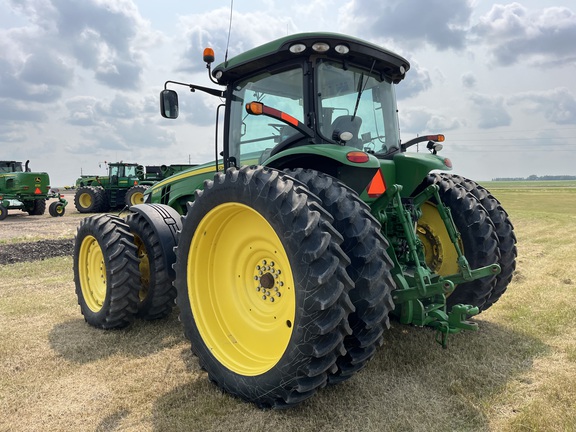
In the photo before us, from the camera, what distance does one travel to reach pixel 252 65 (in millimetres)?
3725

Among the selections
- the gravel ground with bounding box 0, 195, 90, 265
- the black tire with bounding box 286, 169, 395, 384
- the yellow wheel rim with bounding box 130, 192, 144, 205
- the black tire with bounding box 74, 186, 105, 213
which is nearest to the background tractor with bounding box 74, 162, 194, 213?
the black tire with bounding box 74, 186, 105, 213

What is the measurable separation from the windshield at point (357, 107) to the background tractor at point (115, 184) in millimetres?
16399

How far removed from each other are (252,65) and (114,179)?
18793mm

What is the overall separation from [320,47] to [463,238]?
204 cm

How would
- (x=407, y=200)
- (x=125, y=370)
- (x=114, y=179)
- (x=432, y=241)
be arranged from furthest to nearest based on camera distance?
1. (x=114, y=179)
2. (x=432, y=241)
3. (x=407, y=200)
4. (x=125, y=370)

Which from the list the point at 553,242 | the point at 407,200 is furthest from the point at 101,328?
the point at 553,242

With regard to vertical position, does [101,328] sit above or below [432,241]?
below

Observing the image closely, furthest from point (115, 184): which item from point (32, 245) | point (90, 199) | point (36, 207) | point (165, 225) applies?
point (165, 225)

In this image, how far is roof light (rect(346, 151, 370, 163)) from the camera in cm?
284

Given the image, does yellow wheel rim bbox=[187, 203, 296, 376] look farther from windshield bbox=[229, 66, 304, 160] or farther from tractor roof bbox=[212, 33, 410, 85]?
tractor roof bbox=[212, 33, 410, 85]

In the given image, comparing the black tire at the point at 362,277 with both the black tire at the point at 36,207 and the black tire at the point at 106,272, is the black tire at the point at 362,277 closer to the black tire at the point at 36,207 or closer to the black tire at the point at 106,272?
Result: the black tire at the point at 106,272

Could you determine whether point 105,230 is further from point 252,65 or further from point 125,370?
point 252,65

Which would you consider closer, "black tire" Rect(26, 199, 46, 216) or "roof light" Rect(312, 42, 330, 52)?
"roof light" Rect(312, 42, 330, 52)

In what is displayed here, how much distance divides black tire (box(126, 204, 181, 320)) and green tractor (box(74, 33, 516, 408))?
0.01 m
